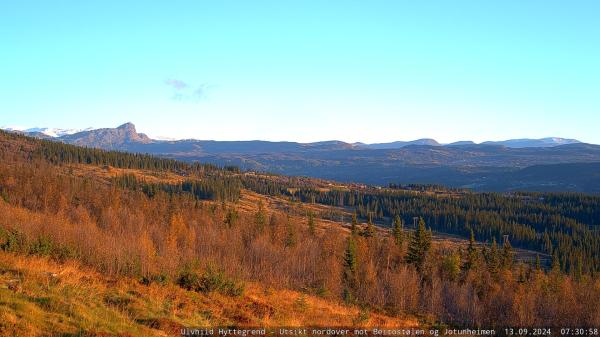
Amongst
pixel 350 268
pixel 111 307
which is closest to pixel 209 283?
pixel 111 307

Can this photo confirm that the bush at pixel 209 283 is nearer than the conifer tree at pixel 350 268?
Yes

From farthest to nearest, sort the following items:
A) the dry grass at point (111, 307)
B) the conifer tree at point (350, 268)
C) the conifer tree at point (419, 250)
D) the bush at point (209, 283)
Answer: the conifer tree at point (419, 250) → the conifer tree at point (350, 268) → the bush at point (209, 283) → the dry grass at point (111, 307)

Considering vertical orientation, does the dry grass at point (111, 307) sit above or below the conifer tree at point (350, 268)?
above

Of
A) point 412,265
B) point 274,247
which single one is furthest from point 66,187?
point 412,265

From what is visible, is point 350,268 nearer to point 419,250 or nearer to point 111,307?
point 419,250

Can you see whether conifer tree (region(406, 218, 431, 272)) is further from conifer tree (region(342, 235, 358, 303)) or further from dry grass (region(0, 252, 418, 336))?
dry grass (region(0, 252, 418, 336))

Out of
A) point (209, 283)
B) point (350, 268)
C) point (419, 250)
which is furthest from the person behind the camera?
point (419, 250)

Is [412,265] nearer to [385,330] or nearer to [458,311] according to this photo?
[458,311]

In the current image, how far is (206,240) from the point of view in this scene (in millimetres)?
92375

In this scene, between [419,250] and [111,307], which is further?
[419,250]

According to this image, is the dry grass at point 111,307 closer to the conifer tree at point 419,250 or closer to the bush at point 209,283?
the bush at point 209,283

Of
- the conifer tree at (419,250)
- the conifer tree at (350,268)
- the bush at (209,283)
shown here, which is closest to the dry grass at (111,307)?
Result: the bush at (209,283)

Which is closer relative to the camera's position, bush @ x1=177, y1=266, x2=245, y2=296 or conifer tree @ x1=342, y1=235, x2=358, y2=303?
bush @ x1=177, y1=266, x2=245, y2=296

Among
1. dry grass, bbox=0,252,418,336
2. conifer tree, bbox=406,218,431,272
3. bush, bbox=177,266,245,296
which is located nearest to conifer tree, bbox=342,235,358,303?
conifer tree, bbox=406,218,431,272
